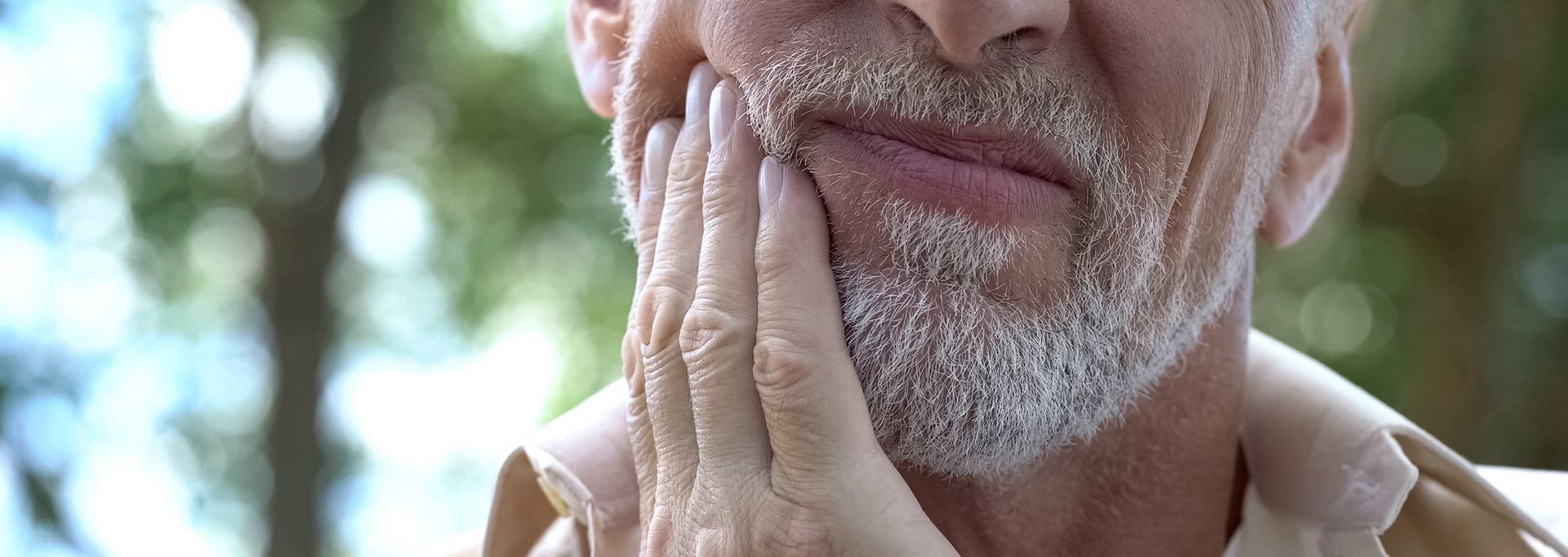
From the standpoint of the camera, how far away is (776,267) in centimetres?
137

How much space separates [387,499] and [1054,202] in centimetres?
939

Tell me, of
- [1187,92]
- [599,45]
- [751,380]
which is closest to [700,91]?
[751,380]

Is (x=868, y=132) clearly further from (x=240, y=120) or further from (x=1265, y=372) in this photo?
(x=240, y=120)

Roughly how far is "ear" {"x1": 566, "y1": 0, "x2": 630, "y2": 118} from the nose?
753 mm

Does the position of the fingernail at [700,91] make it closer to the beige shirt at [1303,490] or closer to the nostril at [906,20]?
the nostril at [906,20]

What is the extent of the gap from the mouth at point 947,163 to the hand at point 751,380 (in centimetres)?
9

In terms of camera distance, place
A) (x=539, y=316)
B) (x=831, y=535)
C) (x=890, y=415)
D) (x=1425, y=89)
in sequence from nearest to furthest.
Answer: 1. (x=831, y=535)
2. (x=890, y=415)
3. (x=1425, y=89)
4. (x=539, y=316)

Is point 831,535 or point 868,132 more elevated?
point 868,132

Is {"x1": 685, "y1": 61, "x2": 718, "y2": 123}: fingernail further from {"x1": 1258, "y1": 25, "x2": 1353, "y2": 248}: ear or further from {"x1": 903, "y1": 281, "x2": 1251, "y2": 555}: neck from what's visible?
{"x1": 1258, "y1": 25, "x2": 1353, "y2": 248}: ear

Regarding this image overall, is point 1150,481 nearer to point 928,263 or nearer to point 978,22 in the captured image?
point 928,263

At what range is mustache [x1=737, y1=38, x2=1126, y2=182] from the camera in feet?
4.29

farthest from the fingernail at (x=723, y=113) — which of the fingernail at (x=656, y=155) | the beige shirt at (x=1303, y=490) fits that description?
the beige shirt at (x=1303, y=490)

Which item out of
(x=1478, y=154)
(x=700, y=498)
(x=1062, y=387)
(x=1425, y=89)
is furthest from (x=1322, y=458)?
(x=1425, y=89)

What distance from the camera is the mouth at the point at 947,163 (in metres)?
1.36
